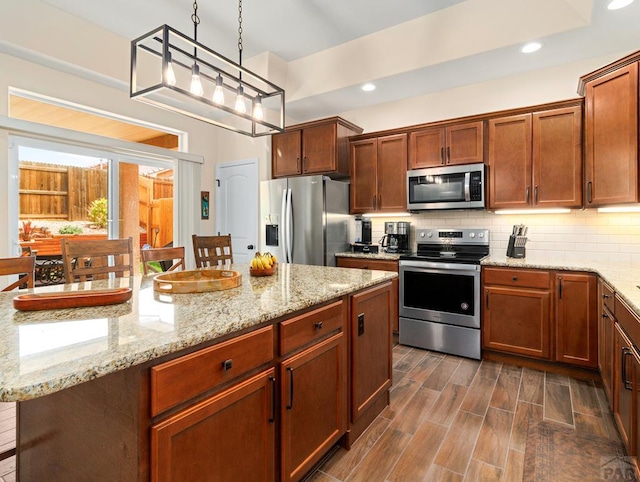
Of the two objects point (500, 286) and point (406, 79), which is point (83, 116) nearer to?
point (406, 79)

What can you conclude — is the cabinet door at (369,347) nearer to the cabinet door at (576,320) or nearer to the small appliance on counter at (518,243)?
the cabinet door at (576,320)

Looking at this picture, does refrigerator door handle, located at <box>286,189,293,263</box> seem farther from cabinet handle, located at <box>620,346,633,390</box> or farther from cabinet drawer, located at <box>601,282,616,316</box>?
cabinet handle, located at <box>620,346,633,390</box>

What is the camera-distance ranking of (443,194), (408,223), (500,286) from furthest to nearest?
(408,223)
(443,194)
(500,286)

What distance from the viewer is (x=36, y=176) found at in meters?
3.25

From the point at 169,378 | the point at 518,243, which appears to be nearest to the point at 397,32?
the point at 518,243

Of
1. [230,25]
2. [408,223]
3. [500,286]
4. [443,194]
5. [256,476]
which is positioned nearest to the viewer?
[256,476]

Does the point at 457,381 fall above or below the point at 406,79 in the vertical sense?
below

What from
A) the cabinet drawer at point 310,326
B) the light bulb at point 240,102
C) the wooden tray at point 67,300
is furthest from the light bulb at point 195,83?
the cabinet drawer at point 310,326

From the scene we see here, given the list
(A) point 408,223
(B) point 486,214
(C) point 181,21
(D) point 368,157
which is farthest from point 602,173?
(C) point 181,21

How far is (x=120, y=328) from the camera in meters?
1.06

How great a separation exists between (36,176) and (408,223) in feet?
12.3

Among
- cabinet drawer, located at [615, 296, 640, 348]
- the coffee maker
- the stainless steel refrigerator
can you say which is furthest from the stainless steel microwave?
cabinet drawer, located at [615, 296, 640, 348]

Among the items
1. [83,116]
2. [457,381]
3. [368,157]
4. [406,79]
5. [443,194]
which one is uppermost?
[406,79]

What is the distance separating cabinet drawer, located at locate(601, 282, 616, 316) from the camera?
200 cm
